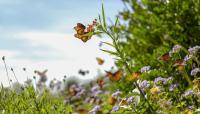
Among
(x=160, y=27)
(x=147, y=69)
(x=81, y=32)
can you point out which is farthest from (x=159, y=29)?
(x=81, y=32)

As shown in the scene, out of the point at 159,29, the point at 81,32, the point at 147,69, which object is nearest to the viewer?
the point at 81,32

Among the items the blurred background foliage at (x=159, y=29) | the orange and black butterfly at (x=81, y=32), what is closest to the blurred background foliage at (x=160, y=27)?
the blurred background foliage at (x=159, y=29)

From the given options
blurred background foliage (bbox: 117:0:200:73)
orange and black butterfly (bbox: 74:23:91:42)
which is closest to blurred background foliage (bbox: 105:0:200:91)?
blurred background foliage (bbox: 117:0:200:73)

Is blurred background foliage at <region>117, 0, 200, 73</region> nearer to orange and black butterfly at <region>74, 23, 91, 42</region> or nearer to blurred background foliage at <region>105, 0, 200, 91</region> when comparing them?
blurred background foliage at <region>105, 0, 200, 91</region>

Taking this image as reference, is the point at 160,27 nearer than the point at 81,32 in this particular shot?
No

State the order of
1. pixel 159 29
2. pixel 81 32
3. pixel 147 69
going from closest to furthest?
pixel 81 32, pixel 147 69, pixel 159 29

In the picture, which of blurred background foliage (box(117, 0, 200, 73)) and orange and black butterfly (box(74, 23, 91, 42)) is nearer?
orange and black butterfly (box(74, 23, 91, 42))

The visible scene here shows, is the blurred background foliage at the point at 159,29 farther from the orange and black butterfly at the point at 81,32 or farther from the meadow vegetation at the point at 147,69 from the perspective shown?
the orange and black butterfly at the point at 81,32

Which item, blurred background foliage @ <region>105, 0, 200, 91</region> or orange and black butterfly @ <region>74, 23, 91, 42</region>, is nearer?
orange and black butterfly @ <region>74, 23, 91, 42</region>

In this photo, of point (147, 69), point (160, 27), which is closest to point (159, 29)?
point (160, 27)

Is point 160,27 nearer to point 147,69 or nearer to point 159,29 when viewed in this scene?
point 159,29

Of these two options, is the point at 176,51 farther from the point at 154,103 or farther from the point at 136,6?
the point at 136,6

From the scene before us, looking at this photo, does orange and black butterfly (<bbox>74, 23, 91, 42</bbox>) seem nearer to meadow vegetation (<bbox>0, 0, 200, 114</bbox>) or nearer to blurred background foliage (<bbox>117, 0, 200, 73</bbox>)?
meadow vegetation (<bbox>0, 0, 200, 114</bbox>)
